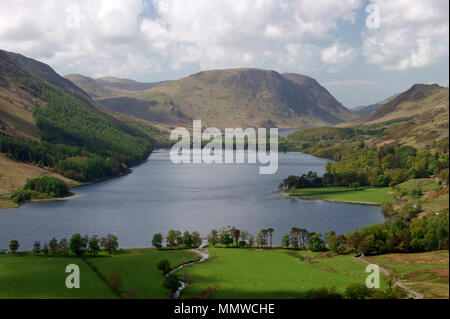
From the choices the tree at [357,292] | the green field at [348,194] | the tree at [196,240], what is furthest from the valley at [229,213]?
the tree at [196,240]

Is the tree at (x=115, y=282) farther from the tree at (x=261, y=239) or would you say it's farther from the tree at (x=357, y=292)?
the tree at (x=261, y=239)

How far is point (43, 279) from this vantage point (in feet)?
153

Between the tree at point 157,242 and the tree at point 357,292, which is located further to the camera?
the tree at point 157,242

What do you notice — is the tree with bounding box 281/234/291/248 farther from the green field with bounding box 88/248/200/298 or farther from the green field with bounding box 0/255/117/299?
the green field with bounding box 0/255/117/299

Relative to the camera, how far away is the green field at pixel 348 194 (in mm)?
100000

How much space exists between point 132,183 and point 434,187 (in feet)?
259

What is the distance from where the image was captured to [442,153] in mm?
115000

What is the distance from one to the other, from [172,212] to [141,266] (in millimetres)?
35083

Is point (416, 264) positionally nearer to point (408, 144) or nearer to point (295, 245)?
point (295, 245)

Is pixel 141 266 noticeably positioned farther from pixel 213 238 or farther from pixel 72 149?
pixel 72 149

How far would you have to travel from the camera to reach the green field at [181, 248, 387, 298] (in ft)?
143

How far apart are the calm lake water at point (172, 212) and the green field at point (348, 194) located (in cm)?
450

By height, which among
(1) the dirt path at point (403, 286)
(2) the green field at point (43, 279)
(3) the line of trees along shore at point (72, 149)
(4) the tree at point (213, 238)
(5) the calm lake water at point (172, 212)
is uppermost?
(3) the line of trees along shore at point (72, 149)

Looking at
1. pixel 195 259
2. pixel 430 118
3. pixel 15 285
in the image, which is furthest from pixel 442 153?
pixel 15 285
